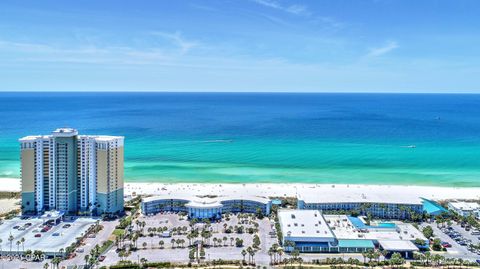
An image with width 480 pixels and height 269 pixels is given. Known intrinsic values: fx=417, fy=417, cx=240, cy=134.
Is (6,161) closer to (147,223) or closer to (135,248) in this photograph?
(147,223)

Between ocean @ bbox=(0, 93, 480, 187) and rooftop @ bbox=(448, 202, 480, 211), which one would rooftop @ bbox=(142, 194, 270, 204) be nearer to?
ocean @ bbox=(0, 93, 480, 187)

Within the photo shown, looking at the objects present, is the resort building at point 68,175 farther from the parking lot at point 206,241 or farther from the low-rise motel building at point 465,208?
the low-rise motel building at point 465,208

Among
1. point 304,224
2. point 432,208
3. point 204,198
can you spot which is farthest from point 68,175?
point 432,208

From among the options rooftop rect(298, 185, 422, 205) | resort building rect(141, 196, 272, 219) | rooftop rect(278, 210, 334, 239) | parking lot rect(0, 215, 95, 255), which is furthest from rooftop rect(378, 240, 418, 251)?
parking lot rect(0, 215, 95, 255)

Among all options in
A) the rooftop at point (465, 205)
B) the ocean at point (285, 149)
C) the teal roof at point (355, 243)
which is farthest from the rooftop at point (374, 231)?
the ocean at point (285, 149)

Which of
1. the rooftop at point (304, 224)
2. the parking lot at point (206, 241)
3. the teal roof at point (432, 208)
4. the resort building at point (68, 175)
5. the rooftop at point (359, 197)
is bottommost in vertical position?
the parking lot at point (206, 241)

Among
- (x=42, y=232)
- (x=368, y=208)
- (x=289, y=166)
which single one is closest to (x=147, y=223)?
(x=42, y=232)

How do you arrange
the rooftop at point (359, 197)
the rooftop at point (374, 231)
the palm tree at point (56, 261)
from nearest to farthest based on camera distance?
the palm tree at point (56, 261) → the rooftop at point (374, 231) → the rooftop at point (359, 197)
